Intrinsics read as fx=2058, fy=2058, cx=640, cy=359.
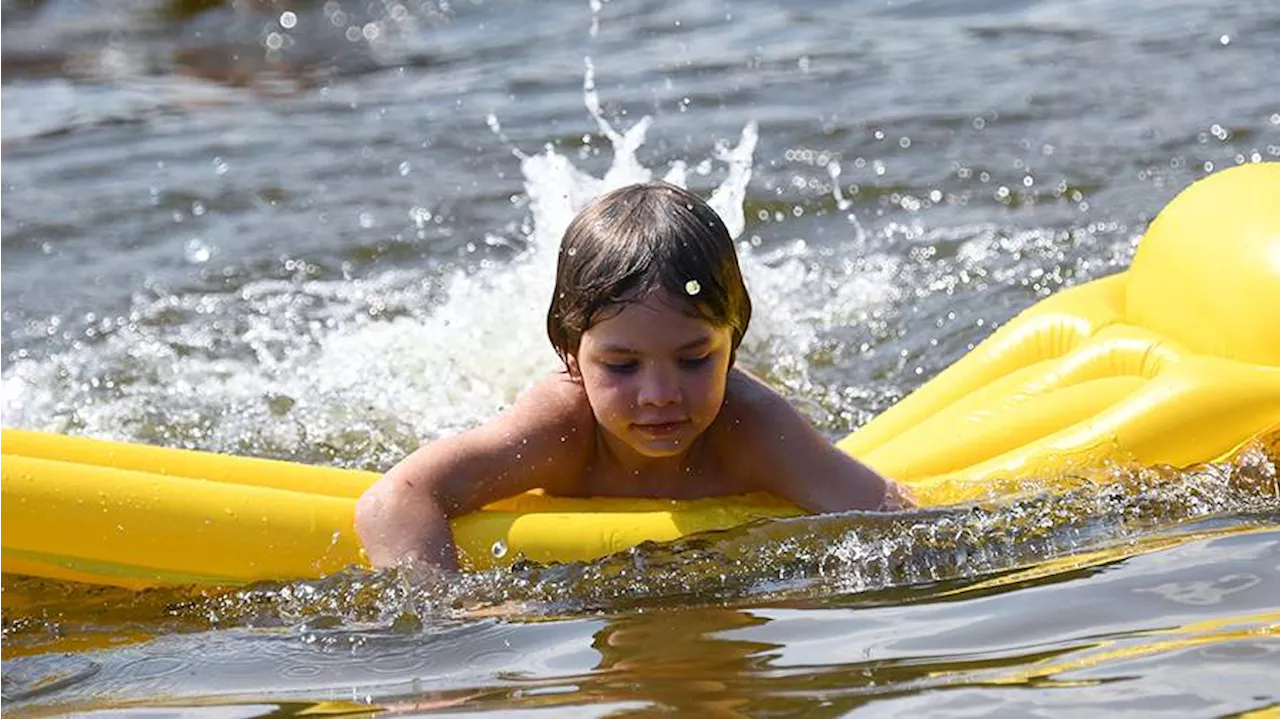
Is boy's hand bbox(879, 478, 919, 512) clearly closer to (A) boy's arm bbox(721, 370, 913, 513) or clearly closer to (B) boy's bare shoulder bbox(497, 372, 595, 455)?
(A) boy's arm bbox(721, 370, 913, 513)

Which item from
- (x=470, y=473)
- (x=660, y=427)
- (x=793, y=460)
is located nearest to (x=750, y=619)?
(x=660, y=427)

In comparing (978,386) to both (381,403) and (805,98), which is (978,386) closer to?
(381,403)

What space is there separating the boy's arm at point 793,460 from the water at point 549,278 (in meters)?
0.09

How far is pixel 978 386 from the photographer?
464 centimetres

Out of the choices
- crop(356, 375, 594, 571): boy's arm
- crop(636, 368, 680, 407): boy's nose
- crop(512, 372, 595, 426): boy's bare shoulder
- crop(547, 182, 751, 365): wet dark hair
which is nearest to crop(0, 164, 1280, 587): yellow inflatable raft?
crop(356, 375, 594, 571): boy's arm

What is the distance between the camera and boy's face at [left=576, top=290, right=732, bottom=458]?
352cm

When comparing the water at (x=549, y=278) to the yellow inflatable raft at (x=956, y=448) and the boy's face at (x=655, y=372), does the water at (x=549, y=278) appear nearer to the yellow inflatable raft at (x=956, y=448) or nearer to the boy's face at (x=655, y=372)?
the yellow inflatable raft at (x=956, y=448)

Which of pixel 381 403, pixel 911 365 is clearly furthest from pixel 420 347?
pixel 911 365

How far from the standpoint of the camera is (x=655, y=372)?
3535mm

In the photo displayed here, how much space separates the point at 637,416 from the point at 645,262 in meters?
0.27

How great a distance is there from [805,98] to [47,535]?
549 centimetres

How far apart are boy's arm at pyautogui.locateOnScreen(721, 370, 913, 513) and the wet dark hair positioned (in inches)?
7.0

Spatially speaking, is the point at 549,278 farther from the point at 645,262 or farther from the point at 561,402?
the point at 645,262

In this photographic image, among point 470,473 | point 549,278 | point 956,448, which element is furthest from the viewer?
point 549,278
